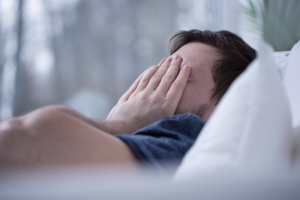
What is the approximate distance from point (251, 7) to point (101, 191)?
1532 mm

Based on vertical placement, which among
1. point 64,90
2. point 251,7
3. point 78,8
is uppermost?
point 78,8

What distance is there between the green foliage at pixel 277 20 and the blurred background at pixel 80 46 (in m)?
0.92

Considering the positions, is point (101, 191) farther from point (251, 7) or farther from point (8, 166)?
point (251, 7)

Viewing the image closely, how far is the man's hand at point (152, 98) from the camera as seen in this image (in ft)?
2.62

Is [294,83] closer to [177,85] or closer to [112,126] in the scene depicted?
[177,85]

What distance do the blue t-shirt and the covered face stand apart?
221mm

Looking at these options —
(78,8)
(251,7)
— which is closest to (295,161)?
(251,7)

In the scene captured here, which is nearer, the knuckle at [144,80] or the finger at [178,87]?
the finger at [178,87]

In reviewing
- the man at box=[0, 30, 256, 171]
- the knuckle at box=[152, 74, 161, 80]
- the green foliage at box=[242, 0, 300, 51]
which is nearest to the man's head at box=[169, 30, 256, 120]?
the man at box=[0, 30, 256, 171]

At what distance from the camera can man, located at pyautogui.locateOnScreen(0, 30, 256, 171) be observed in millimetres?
441

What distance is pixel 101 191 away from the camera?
0.74 ft

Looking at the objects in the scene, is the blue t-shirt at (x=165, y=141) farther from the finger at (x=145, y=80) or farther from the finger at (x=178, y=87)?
the finger at (x=145, y=80)

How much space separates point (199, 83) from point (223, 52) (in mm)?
170

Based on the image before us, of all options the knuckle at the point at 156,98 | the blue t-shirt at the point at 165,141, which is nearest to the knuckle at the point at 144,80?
the knuckle at the point at 156,98
